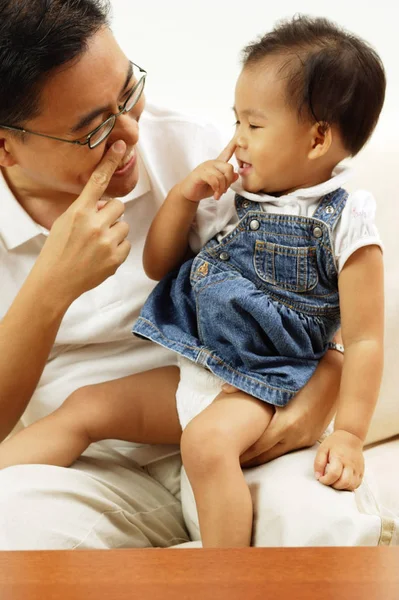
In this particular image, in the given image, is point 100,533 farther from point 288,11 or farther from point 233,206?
point 288,11

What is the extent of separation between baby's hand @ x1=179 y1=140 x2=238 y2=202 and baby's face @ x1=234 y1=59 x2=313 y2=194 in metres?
0.04

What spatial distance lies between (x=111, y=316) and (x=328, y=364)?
0.48 metres

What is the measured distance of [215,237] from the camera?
1.59m

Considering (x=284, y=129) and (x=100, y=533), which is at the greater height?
(x=284, y=129)

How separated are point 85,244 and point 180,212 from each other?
0.67 ft

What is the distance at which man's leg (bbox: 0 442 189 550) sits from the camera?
138 cm

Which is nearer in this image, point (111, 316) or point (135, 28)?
point (111, 316)

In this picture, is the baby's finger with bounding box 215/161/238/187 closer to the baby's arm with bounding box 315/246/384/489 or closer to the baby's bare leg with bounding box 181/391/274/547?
the baby's arm with bounding box 315/246/384/489

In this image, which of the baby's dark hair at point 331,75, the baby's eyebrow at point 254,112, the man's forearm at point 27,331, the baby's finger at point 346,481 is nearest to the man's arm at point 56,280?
the man's forearm at point 27,331

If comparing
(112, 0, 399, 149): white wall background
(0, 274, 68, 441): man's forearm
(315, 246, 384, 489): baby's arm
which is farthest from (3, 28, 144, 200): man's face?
(112, 0, 399, 149): white wall background

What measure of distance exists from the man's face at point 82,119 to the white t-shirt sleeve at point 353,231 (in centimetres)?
43

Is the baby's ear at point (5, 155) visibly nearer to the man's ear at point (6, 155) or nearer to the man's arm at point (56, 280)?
the man's ear at point (6, 155)

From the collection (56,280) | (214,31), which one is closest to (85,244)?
(56,280)

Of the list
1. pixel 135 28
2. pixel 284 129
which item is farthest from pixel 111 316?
pixel 135 28
